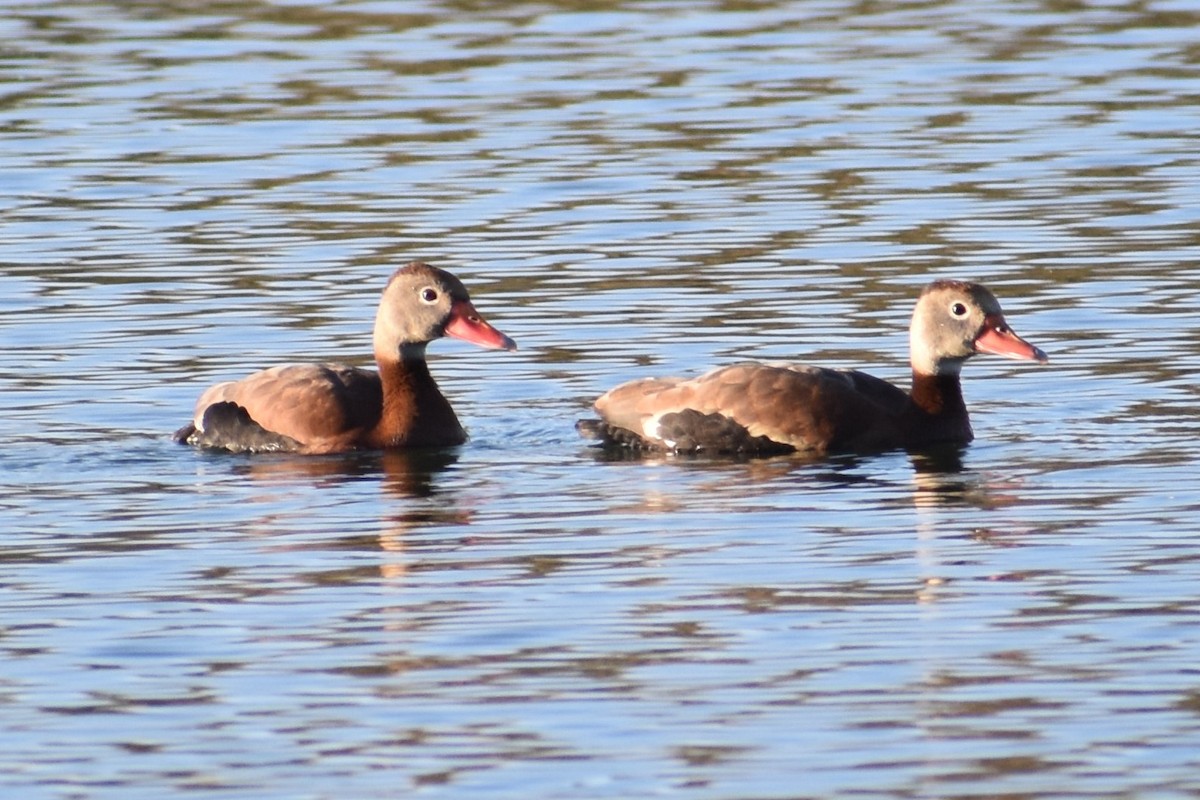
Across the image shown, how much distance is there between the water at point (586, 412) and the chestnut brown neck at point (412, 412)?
0.14 metres

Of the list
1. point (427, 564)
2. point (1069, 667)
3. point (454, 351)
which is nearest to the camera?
point (1069, 667)

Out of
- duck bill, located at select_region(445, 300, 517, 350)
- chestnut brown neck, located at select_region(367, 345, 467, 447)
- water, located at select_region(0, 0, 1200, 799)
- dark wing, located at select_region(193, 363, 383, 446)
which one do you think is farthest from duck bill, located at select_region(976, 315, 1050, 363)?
dark wing, located at select_region(193, 363, 383, 446)

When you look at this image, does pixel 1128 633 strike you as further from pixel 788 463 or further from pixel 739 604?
pixel 788 463

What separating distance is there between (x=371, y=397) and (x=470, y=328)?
62 centimetres

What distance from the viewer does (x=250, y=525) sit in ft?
40.7

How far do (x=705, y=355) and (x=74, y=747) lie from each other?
7.93 m

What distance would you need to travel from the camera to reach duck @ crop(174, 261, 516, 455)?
572 inches

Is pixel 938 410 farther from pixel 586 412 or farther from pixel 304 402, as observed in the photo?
pixel 304 402

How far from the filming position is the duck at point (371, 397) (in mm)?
14523

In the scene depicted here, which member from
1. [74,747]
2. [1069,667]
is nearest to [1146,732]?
[1069,667]

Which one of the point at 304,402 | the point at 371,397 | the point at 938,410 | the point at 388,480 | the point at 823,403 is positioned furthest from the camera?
the point at 371,397

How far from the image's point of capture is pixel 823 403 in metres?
14.1

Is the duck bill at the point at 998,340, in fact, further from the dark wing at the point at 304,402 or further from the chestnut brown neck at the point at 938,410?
the dark wing at the point at 304,402

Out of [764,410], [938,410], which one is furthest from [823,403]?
[938,410]
